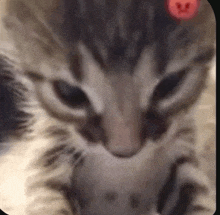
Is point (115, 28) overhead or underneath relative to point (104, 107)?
overhead

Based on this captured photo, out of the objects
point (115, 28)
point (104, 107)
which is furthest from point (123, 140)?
point (115, 28)

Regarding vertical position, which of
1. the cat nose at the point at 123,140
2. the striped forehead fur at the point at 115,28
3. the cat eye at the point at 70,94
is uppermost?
the striped forehead fur at the point at 115,28

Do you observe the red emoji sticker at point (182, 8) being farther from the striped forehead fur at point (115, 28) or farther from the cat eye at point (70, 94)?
the cat eye at point (70, 94)

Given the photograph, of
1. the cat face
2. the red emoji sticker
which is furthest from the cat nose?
the red emoji sticker

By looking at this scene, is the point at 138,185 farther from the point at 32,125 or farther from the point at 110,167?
the point at 32,125

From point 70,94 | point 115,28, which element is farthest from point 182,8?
point 70,94

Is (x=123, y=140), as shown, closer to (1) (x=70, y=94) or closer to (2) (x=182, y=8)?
(1) (x=70, y=94)

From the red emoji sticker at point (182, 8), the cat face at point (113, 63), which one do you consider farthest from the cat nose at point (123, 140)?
the red emoji sticker at point (182, 8)
